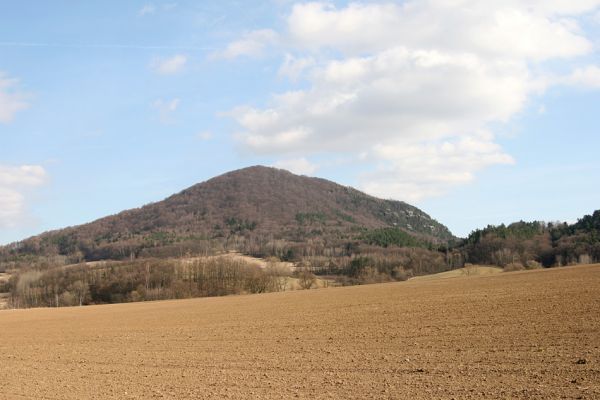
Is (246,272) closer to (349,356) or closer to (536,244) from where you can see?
(536,244)

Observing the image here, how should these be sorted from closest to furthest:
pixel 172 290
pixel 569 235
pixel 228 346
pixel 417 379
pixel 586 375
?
pixel 586 375 → pixel 417 379 → pixel 228 346 → pixel 172 290 → pixel 569 235

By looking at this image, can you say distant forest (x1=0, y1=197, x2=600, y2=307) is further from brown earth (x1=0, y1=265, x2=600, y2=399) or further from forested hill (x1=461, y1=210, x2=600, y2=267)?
brown earth (x1=0, y1=265, x2=600, y2=399)

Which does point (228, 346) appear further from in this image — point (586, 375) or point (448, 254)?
point (448, 254)

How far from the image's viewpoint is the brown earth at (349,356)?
61.5 ft

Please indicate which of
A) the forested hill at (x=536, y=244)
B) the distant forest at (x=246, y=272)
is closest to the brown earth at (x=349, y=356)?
the distant forest at (x=246, y=272)

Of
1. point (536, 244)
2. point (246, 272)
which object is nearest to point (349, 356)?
point (246, 272)

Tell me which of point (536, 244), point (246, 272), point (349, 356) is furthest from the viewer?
point (536, 244)

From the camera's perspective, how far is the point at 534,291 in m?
46.9

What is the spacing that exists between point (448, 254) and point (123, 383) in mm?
159502

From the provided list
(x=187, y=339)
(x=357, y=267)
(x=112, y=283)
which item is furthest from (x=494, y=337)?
(x=357, y=267)

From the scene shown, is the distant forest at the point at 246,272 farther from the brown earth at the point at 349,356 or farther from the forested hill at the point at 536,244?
the brown earth at the point at 349,356

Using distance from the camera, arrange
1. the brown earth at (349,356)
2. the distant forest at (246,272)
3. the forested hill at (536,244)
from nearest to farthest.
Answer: the brown earth at (349,356)
the distant forest at (246,272)
the forested hill at (536,244)

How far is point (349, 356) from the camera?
25469 mm

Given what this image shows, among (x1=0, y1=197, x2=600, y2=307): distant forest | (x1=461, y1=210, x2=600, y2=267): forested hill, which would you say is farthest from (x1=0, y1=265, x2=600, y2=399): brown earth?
(x1=461, y1=210, x2=600, y2=267): forested hill
